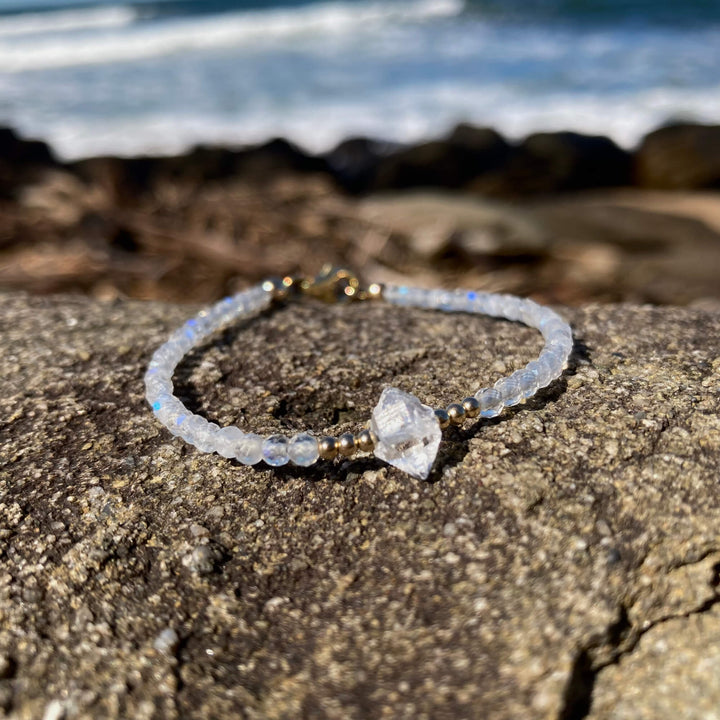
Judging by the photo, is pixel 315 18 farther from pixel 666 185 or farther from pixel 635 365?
pixel 635 365

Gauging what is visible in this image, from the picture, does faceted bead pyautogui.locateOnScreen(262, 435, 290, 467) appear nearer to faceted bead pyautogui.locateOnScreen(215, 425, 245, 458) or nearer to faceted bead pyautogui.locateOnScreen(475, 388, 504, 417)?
faceted bead pyautogui.locateOnScreen(215, 425, 245, 458)

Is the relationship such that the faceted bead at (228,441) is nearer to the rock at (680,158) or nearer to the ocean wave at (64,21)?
the rock at (680,158)

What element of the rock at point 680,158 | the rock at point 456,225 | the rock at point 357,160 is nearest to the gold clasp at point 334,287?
the rock at point 456,225

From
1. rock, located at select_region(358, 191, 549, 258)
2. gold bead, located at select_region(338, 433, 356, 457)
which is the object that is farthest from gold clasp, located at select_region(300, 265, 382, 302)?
rock, located at select_region(358, 191, 549, 258)

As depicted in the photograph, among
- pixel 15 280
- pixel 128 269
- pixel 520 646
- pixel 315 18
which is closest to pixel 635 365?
pixel 520 646

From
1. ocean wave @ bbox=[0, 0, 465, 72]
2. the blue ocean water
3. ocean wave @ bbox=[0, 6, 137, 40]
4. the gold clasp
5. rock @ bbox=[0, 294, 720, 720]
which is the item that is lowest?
ocean wave @ bbox=[0, 6, 137, 40]

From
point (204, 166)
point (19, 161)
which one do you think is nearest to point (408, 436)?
point (204, 166)
